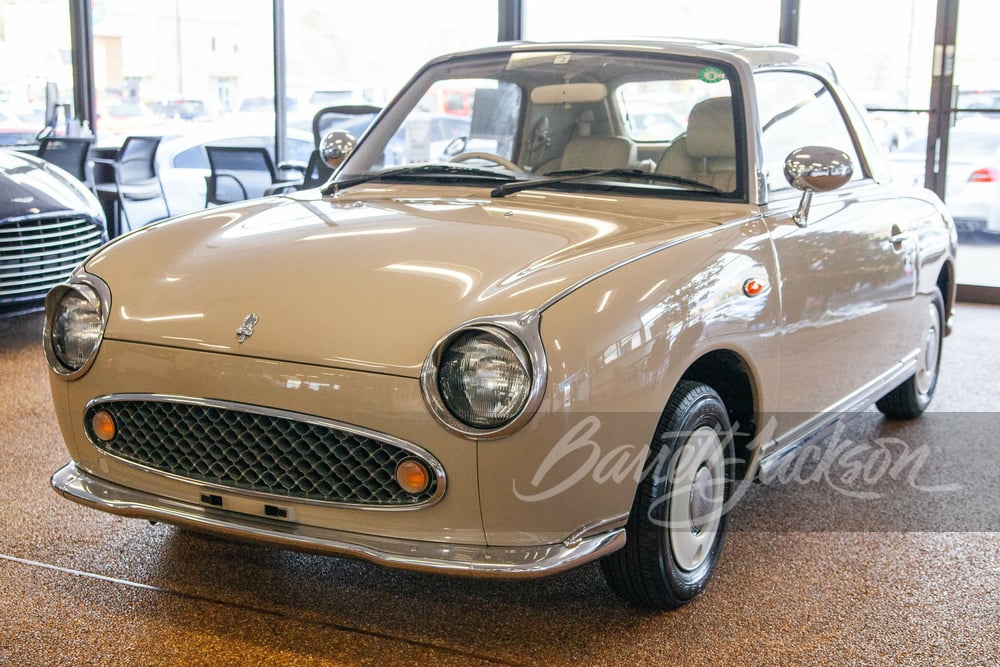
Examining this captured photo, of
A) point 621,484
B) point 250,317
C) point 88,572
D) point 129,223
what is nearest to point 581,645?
point 621,484

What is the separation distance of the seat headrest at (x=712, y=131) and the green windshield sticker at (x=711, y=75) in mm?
62

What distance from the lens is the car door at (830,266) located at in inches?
116

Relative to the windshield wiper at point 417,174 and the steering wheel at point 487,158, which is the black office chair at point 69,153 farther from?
the steering wheel at point 487,158

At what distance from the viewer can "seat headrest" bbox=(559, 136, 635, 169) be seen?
327cm

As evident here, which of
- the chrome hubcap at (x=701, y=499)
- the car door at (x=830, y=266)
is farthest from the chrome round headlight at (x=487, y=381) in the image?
the car door at (x=830, y=266)

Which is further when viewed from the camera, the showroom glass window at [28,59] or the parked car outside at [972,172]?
the showroom glass window at [28,59]

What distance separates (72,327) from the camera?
8.41 ft

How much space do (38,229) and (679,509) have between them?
4.11 metres

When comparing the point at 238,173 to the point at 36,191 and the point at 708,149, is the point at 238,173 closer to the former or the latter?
the point at 36,191

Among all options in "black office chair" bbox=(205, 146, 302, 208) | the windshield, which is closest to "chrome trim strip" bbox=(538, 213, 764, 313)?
the windshield

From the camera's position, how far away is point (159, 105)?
10836 millimetres

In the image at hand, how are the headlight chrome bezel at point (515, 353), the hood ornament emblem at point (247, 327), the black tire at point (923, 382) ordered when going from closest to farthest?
1. the headlight chrome bezel at point (515, 353)
2. the hood ornament emblem at point (247, 327)
3. the black tire at point (923, 382)

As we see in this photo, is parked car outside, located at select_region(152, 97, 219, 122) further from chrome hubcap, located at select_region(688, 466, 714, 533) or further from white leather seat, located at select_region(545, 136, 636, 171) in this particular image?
chrome hubcap, located at select_region(688, 466, 714, 533)

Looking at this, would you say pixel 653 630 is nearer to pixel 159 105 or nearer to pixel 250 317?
pixel 250 317
